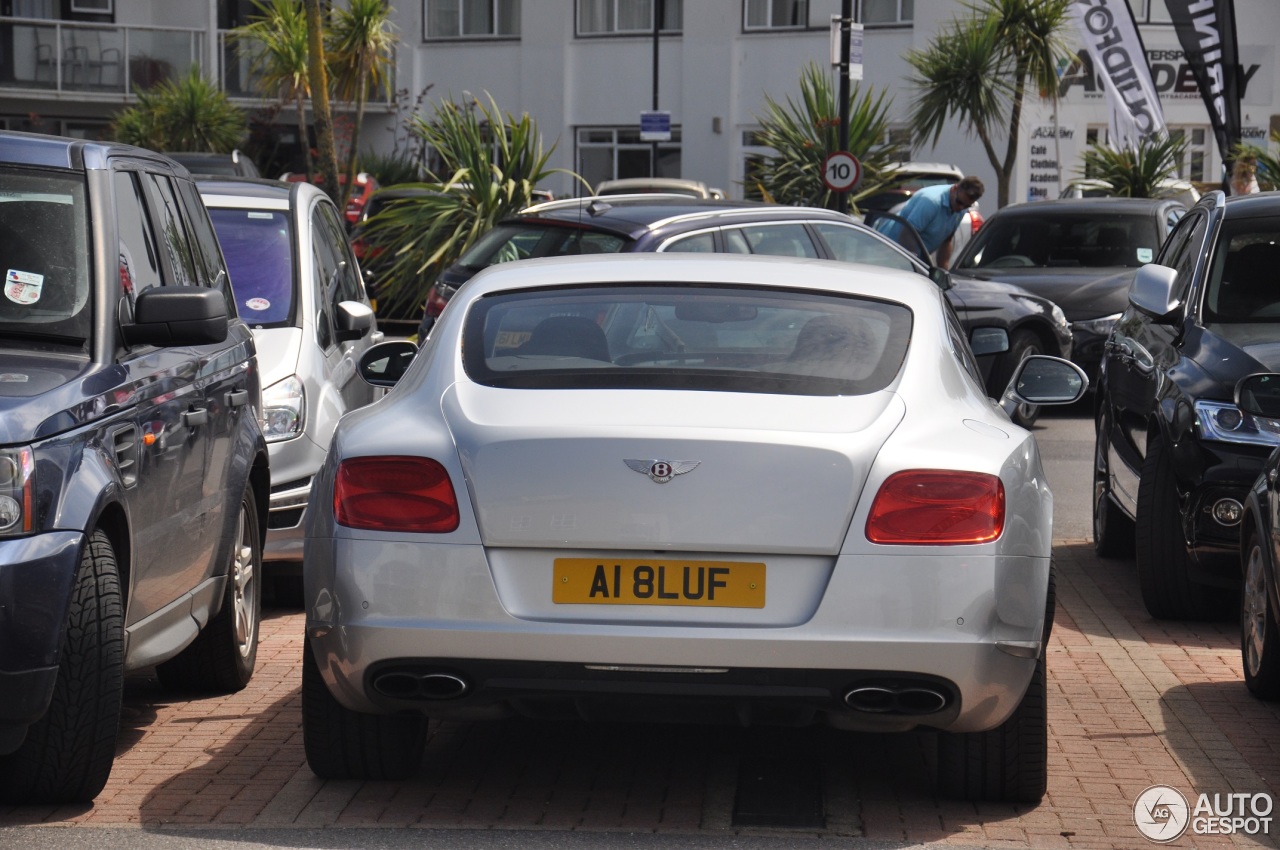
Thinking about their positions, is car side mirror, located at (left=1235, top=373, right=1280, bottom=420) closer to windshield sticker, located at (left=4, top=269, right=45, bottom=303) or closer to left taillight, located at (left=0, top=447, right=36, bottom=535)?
windshield sticker, located at (left=4, top=269, right=45, bottom=303)

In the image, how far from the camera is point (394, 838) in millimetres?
4504

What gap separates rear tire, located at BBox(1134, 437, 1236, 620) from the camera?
287 inches

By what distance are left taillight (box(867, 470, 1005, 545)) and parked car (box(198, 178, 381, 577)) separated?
12.7 feet

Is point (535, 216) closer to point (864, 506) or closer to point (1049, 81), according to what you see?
point (864, 506)

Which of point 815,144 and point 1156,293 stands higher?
point 815,144

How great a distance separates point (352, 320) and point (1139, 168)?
18.1 meters

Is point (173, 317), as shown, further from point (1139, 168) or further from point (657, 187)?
point (1139, 168)

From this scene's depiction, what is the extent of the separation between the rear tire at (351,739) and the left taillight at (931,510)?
141 centimetres

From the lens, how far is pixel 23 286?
5.07m

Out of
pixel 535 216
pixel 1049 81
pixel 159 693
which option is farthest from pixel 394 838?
pixel 1049 81

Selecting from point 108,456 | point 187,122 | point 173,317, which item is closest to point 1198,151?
point 187,122

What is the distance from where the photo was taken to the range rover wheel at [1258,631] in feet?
19.1

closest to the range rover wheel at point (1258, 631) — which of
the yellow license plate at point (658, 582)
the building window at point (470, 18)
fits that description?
the yellow license plate at point (658, 582)

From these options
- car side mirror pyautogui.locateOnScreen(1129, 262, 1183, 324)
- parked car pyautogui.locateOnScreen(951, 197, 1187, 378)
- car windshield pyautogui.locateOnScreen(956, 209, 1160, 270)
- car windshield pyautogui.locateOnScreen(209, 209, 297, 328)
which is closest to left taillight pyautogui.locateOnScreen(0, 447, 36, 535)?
car windshield pyautogui.locateOnScreen(209, 209, 297, 328)
